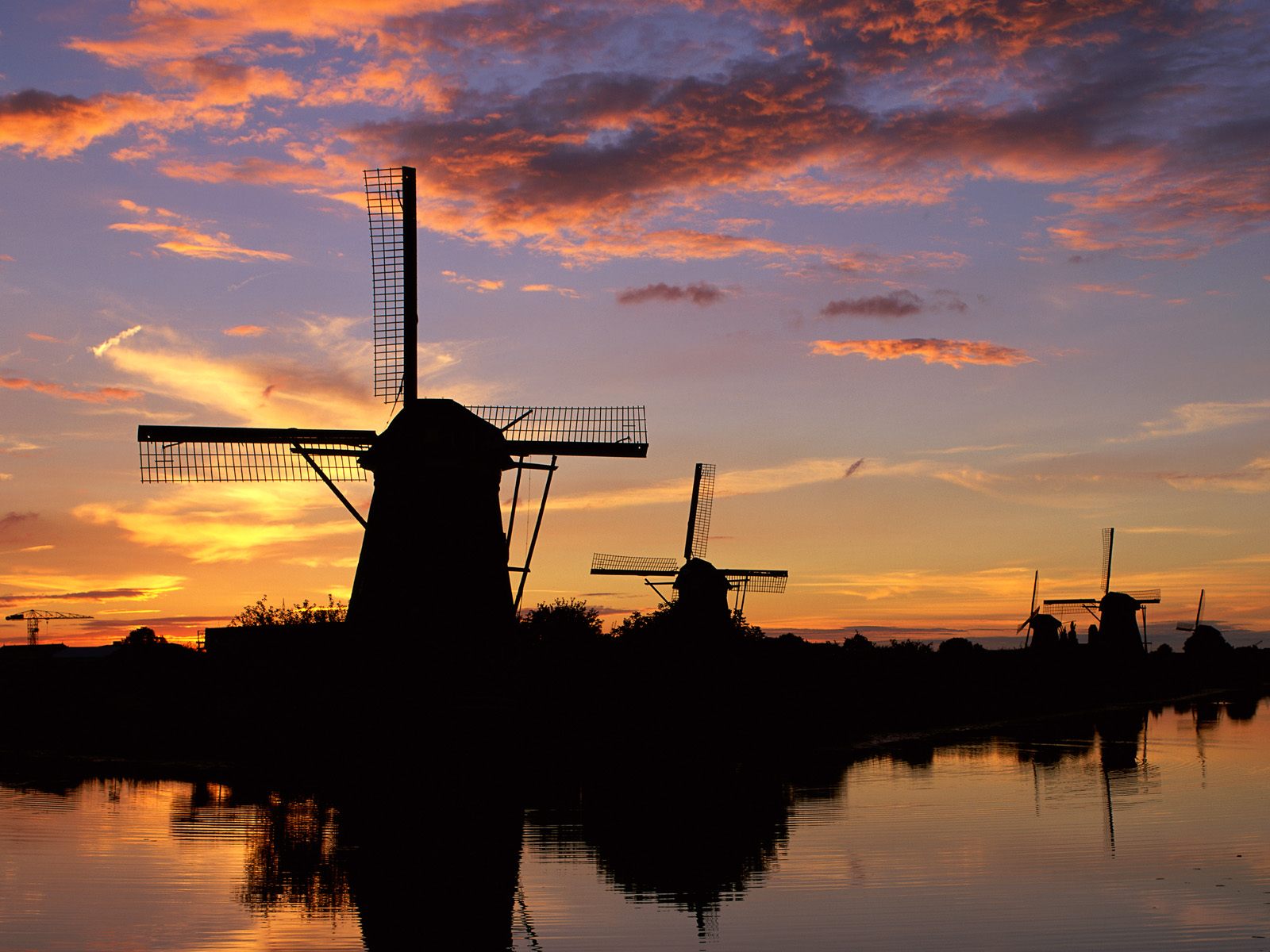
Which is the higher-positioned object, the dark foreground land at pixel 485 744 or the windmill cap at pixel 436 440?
the windmill cap at pixel 436 440

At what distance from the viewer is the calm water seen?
1493 centimetres

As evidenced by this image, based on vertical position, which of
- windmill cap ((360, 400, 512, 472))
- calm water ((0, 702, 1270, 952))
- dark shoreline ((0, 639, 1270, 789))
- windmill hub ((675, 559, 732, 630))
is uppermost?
windmill cap ((360, 400, 512, 472))

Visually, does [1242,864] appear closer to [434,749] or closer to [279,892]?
[279,892]

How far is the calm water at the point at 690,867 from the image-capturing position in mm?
14930

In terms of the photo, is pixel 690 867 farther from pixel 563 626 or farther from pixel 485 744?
pixel 563 626

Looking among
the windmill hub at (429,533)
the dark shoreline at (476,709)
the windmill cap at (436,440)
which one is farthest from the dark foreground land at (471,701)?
the windmill cap at (436,440)

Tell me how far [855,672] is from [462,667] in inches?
1492

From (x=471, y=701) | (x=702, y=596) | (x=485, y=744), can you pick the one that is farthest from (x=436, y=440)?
(x=702, y=596)

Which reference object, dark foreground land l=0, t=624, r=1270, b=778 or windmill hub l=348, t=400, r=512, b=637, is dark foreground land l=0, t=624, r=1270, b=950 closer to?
dark foreground land l=0, t=624, r=1270, b=778

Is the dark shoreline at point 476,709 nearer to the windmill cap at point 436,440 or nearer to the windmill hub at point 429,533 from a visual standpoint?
the windmill hub at point 429,533

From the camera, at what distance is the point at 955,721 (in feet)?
172

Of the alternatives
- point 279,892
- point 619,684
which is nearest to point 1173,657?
point 619,684

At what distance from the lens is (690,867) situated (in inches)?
753

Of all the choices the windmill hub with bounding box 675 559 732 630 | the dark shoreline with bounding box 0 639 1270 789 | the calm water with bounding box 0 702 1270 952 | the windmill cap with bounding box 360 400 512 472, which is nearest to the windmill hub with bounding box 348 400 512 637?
the windmill cap with bounding box 360 400 512 472
